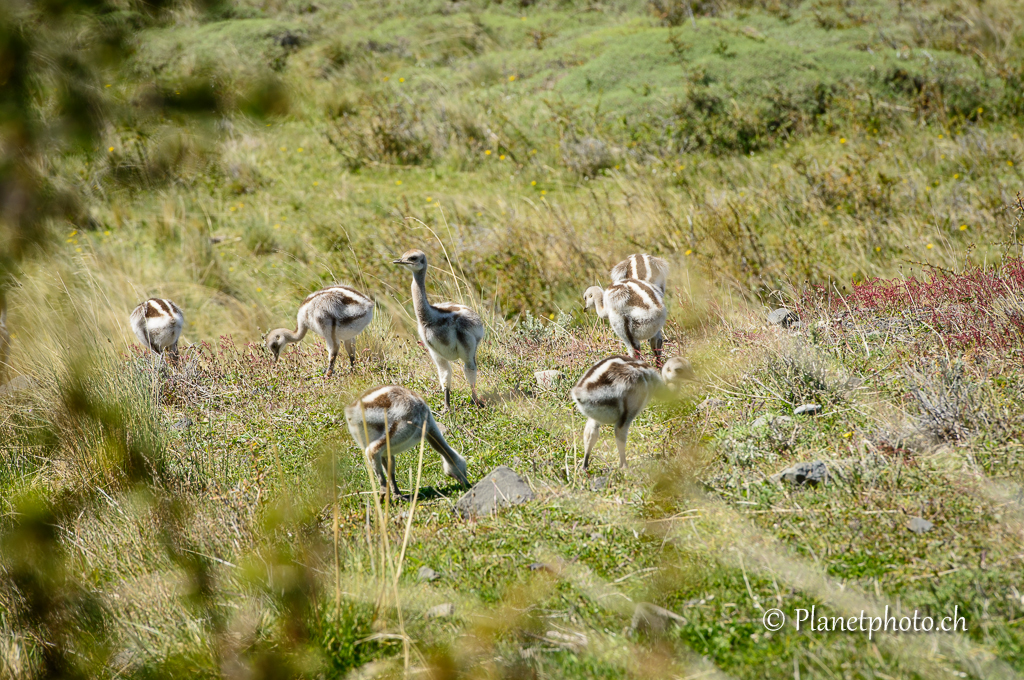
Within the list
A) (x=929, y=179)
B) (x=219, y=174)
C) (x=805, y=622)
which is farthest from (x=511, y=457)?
(x=219, y=174)

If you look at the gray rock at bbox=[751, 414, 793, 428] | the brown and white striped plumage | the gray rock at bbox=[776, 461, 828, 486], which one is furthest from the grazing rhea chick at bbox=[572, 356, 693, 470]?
the brown and white striped plumage

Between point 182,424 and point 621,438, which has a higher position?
point 621,438

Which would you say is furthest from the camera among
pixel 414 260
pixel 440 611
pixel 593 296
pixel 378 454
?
pixel 593 296

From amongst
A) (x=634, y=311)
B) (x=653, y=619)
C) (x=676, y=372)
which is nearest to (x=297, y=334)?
(x=634, y=311)

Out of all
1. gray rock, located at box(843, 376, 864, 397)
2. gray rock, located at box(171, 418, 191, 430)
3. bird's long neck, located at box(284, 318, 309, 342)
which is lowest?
A: gray rock, located at box(171, 418, 191, 430)

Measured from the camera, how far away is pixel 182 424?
6.93m

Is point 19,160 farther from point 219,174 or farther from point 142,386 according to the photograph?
point 219,174

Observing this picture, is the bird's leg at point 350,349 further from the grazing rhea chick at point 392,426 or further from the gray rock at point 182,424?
the grazing rhea chick at point 392,426

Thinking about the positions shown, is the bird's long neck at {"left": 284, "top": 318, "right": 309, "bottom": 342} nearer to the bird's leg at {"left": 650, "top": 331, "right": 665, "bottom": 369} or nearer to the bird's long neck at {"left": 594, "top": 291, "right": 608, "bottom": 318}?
the bird's long neck at {"left": 594, "top": 291, "right": 608, "bottom": 318}

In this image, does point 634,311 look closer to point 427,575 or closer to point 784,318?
point 784,318

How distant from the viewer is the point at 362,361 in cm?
824

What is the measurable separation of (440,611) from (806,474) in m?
2.40

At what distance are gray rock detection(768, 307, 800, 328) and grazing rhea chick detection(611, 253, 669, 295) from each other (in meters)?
1.15

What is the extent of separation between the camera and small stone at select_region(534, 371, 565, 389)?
7086mm
